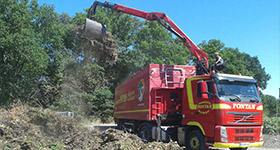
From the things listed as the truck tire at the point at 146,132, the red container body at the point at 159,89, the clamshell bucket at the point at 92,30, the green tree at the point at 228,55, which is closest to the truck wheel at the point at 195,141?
the red container body at the point at 159,89

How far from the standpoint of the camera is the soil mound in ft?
21.9

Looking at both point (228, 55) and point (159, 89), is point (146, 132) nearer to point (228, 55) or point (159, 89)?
point (159, 89)

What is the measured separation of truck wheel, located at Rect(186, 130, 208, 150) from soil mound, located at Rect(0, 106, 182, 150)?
49cm

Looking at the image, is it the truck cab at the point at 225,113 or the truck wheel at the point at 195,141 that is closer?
the truck cab at the point at 225,113

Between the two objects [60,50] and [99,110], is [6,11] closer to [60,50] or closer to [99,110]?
[60,50]

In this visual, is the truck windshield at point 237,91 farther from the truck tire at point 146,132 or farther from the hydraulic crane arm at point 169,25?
the truck tire at point 146,132

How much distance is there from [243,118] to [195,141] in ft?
5.34

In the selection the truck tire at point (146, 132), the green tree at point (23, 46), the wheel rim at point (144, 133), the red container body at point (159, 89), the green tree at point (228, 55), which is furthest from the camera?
the green tree at point (228, 55)

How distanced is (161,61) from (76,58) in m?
10.0

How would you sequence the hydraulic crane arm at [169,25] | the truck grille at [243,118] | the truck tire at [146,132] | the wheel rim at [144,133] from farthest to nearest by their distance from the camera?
the hydraulic crane arm at [169,25] < the wheel rim at [144,133] < the truck tire at [146,132] < the truck grille at [243,118]

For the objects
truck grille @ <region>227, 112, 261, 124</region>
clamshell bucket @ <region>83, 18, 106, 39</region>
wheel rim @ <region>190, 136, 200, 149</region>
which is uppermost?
clamshell bucket @ <region>83, 18, 106, 39</region>

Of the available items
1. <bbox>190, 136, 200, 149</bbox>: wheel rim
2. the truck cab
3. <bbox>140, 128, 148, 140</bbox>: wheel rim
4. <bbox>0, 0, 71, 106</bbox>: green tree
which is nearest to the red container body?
<bbox>140, 128, 148, 140</bbox>: wheel rim

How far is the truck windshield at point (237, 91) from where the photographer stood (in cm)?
721

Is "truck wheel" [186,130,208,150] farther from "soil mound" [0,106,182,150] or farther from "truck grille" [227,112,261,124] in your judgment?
"truck grille" [227,112,261,124]
